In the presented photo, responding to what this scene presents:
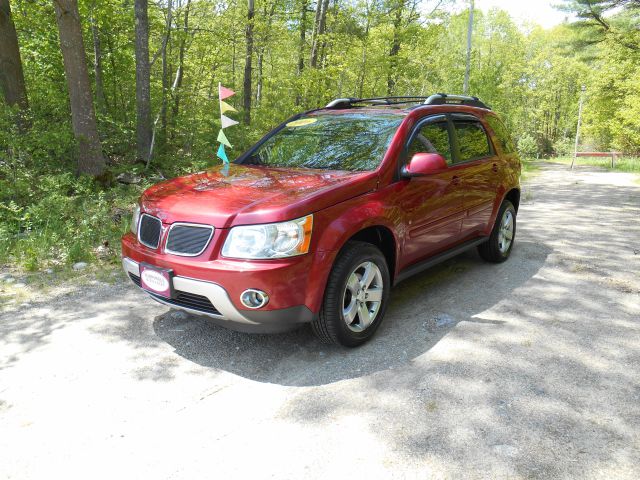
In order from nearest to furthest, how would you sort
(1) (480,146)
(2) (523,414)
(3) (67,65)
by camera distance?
(2) (523,414)
(1) (480,146)
(3) (67,65)

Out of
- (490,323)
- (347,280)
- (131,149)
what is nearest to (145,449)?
(347,280)

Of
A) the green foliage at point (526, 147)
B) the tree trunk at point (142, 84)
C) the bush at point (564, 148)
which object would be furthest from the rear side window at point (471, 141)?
the bush at point (564, 148)

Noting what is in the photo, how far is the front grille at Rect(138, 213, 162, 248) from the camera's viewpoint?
11.5 ft

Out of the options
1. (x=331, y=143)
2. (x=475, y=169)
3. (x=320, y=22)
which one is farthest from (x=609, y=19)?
(x=331, y=143)

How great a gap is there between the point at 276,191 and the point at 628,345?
2.94 m

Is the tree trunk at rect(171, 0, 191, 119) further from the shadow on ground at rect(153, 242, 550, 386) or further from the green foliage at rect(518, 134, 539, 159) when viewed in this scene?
the green foliage at rect(518, 134, 539, 159)

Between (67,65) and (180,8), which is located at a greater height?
(180,8)

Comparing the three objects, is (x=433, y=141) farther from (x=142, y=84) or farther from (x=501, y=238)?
(x=142, y=84)

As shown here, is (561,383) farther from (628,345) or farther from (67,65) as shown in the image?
(67,65)

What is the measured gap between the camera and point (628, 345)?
3688 millimetres

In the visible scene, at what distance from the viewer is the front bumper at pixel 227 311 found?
309 cm

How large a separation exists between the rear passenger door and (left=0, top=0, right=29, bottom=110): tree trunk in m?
8.62

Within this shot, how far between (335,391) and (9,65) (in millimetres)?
9908

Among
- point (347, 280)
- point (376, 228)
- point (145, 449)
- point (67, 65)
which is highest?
point (67, 65)
